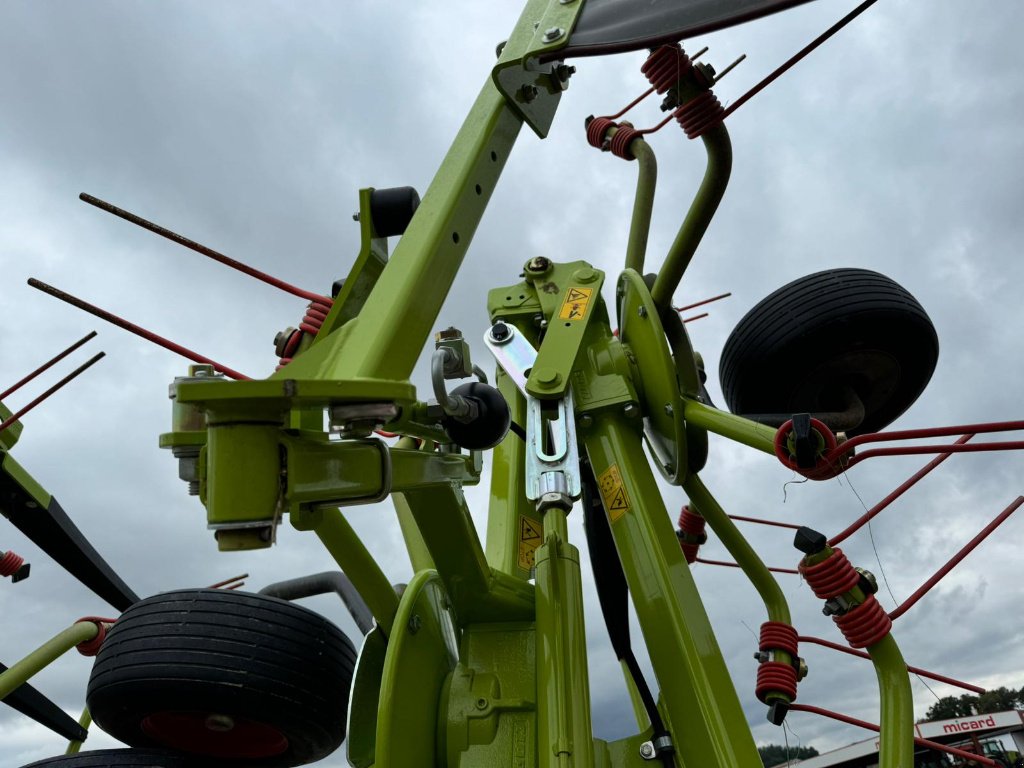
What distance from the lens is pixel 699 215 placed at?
110 inches

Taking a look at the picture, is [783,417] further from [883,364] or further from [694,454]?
[883,364]

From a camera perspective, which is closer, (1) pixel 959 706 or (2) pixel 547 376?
(2) pixel 547 376

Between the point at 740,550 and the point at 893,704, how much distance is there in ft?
2.43

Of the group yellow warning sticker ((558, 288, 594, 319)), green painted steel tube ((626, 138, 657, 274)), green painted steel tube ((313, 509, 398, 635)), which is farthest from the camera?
green painted steel tube ((626, 138, 657, 274))

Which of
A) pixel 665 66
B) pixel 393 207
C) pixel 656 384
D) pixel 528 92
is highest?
pixel 665 66

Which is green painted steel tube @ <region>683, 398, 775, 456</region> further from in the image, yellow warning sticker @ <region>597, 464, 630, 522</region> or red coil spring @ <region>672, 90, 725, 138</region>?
red coil spring @ <region>672, 90, 725, 138</region>

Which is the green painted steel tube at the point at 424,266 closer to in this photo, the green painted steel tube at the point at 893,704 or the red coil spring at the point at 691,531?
the green painted steel tube at the point at 893,704

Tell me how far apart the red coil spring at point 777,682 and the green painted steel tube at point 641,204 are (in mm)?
1608

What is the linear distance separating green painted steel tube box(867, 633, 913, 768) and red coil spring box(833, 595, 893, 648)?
4 centimetres

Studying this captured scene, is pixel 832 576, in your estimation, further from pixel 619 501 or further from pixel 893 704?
pixel 619 501

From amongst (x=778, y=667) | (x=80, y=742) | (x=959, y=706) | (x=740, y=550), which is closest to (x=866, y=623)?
(x=778, y=667)

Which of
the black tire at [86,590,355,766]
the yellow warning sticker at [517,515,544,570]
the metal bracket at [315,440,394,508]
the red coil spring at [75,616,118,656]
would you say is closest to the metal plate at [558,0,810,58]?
the metal bracket at [315,440,394,508]

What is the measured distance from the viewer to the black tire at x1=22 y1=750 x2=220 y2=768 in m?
2.47

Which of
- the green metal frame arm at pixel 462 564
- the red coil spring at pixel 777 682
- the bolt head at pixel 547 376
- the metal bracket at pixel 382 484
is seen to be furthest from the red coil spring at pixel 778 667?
the metal bracket at pixel 382 484
